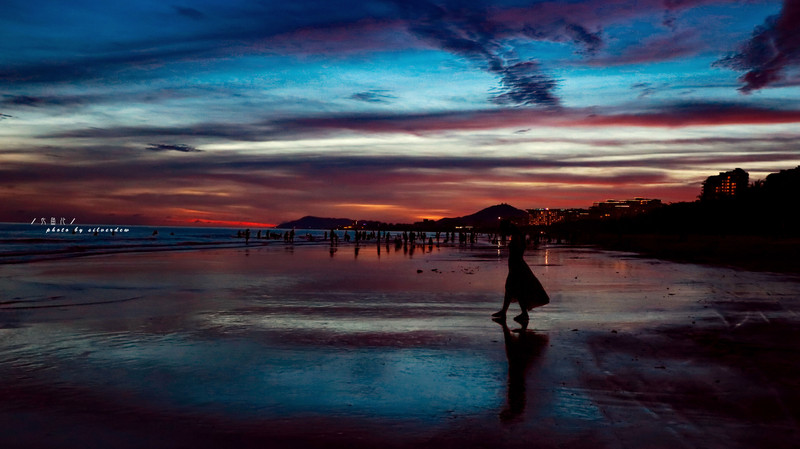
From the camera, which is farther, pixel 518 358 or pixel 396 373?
pixel 518 358

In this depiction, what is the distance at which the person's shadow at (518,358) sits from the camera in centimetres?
664

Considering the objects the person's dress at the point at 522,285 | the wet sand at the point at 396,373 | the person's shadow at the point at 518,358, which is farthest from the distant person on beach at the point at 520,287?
the person's shadow at the point at 518,358

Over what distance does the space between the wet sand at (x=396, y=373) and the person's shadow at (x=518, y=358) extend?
36mm

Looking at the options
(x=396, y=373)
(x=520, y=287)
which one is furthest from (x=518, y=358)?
(x=520, y=287)

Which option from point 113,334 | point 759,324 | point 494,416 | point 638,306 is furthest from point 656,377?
point 113,334

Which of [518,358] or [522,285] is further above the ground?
[522,285]

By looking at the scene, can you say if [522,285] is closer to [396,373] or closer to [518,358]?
[518,358]

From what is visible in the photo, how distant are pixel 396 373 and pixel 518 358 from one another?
204 centimetres

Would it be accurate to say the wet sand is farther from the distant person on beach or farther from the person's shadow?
the distant person on beach

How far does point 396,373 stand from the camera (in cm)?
821

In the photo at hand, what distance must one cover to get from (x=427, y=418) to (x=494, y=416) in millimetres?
689

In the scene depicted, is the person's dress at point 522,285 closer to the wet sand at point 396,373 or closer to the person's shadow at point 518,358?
the wet sand at point 396,373

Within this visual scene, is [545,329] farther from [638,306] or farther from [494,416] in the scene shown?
[494,416]

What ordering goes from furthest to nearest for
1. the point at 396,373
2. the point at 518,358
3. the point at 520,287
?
1. the point at 520,287
2. the point at 518,358
3. the point at 396,373
